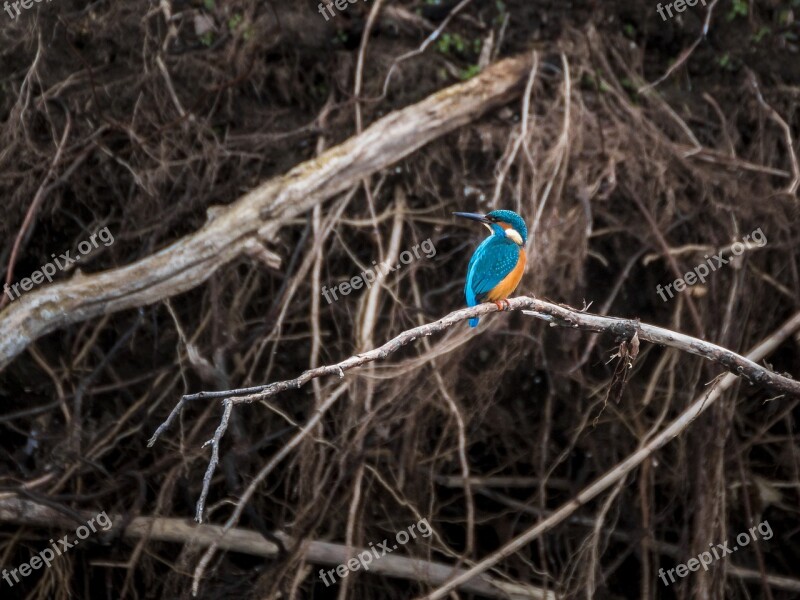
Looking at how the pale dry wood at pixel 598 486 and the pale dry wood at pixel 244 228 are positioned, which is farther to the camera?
the pale dry wood at pixel 598 486

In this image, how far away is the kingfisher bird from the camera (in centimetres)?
381

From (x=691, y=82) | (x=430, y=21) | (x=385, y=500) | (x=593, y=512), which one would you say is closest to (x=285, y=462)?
(x=385, y=500)

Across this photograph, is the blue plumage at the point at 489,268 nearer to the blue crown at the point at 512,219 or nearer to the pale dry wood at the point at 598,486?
the blue crown at the point at 512,219

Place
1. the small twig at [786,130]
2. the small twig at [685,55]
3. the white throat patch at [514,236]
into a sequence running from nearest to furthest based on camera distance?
the white throat patch at [514,236] < the small twig at [786,130] < the small twig at [685,55]

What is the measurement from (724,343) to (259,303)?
248 centimetres

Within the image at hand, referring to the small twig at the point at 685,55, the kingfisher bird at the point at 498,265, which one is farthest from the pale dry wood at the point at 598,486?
the small twig at the point at 685,55

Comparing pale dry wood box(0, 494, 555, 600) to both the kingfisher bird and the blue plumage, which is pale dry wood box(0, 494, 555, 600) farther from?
the blue plumage

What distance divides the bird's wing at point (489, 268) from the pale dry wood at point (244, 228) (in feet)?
3.28

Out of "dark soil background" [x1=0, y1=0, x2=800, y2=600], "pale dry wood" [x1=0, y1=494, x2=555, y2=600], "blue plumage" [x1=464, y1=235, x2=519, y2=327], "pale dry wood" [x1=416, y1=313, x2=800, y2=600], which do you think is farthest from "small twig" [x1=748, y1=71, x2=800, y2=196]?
"pale dry wood" [x1=0, y1=494, x2=555, y2=600]

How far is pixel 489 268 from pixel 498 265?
37 millimetres

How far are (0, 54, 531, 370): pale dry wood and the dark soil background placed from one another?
18 cm

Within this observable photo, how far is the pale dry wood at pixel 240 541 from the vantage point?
484cm

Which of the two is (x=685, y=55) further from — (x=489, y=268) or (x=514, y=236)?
(x=489, y=268)

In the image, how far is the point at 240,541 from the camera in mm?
4980
